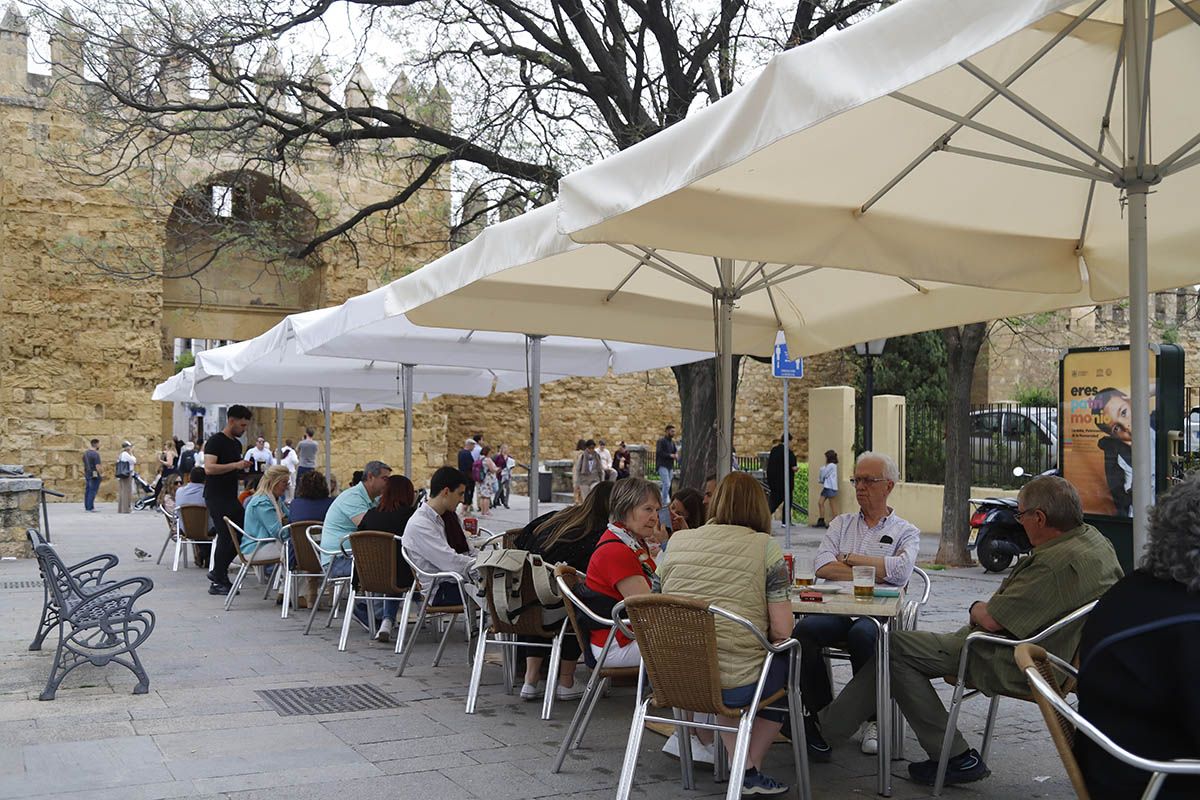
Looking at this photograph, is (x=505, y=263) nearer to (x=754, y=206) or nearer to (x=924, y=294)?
(x=754, y=206)

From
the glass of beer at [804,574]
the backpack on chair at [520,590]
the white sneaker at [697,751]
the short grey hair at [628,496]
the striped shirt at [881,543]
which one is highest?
the short grey hair at [628,496]

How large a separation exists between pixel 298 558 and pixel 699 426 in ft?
13.2

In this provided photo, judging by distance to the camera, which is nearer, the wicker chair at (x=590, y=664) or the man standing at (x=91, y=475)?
the wicker chair at (x=590, y=664)

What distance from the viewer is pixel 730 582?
3.67m

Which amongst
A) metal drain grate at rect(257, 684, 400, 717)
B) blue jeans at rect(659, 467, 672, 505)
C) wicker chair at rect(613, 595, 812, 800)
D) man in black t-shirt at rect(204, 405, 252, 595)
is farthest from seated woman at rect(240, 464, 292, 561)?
blue jeans at rect(659, 467, 672, 505)

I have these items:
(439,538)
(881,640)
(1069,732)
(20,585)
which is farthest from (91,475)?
(1069,732)

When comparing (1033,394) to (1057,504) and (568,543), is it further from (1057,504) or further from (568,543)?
(1057,504)

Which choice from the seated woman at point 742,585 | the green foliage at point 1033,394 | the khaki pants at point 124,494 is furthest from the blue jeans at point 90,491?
the seated woman at point 742,585

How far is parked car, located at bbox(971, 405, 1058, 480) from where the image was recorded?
46.5 ft

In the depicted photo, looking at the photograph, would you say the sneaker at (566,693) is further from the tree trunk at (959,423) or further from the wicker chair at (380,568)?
the tree trunk at (959,423)

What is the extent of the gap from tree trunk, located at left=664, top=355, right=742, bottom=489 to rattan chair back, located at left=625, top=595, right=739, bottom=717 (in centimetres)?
642

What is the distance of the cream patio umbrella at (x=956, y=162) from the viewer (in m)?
2.67

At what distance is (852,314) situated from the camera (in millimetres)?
5957

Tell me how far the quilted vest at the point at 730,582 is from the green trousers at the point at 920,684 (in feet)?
2.34
